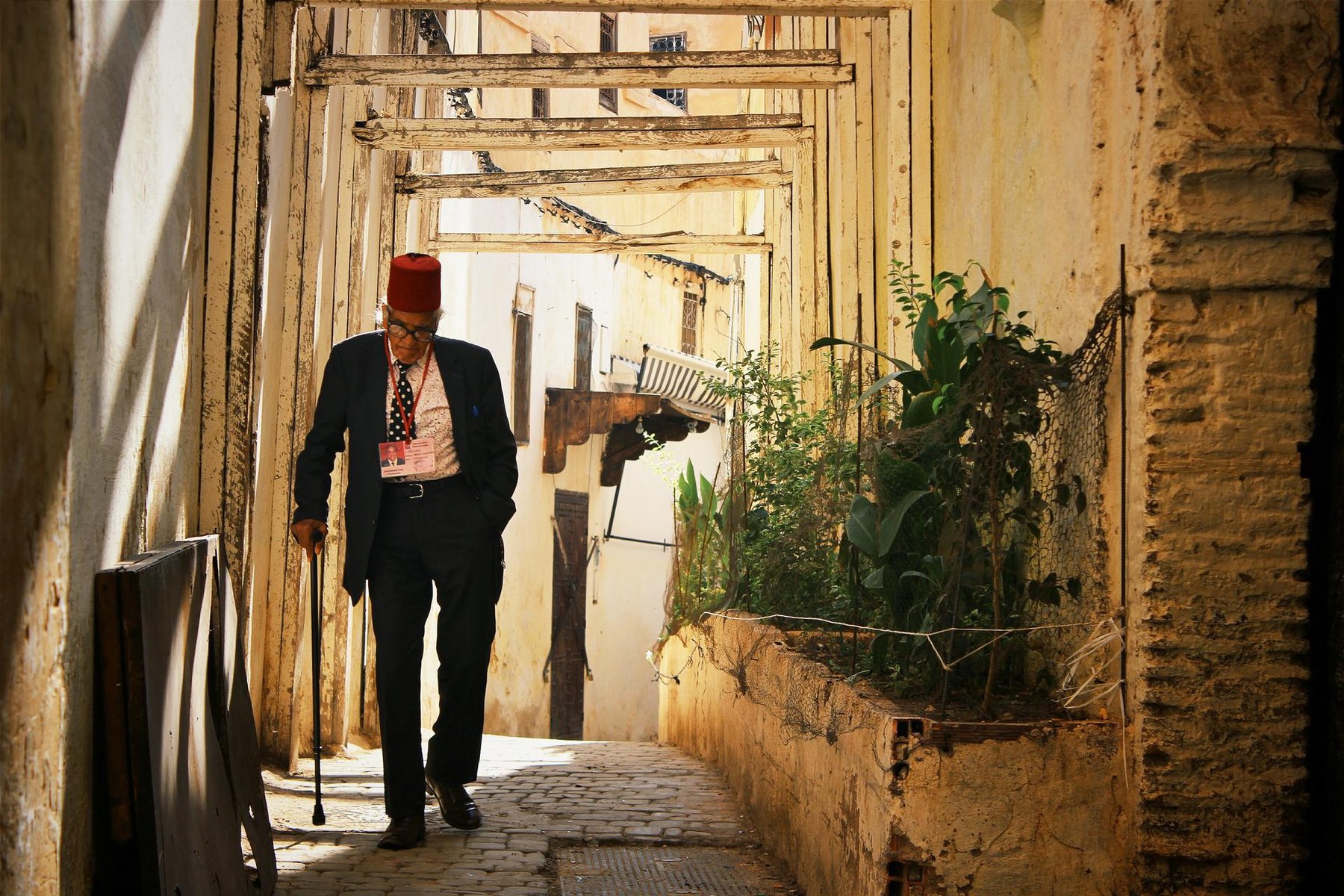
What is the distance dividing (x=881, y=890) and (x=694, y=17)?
93.4ft

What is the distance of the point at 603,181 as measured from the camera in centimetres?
1025

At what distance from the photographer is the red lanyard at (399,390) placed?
4754mm

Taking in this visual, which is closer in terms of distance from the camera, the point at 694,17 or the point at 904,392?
the point at 904,392

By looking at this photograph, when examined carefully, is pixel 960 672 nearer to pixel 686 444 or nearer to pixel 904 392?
pixel 904 392

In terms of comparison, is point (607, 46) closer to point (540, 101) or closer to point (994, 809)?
point (540, 101)

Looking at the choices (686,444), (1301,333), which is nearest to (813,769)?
(1301,333)

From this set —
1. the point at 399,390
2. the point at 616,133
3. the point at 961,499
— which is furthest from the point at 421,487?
the point at 616,133

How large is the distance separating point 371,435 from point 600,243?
7057mm

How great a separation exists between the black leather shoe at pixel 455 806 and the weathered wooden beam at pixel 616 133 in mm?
4711

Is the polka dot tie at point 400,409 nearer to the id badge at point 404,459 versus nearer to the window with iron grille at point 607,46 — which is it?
the id badge at point 404,459

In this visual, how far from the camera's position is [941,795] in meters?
3.28

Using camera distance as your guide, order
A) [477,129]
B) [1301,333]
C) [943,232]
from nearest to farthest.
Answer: [1301,333] < [943,232] < [477,129]

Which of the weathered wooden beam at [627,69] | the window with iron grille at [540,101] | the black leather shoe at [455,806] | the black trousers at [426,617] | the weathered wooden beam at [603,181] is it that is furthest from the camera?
the window with iron grille at [540,101]

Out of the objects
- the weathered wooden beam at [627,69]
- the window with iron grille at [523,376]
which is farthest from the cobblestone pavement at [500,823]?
the window with iron grille at [523,376]
